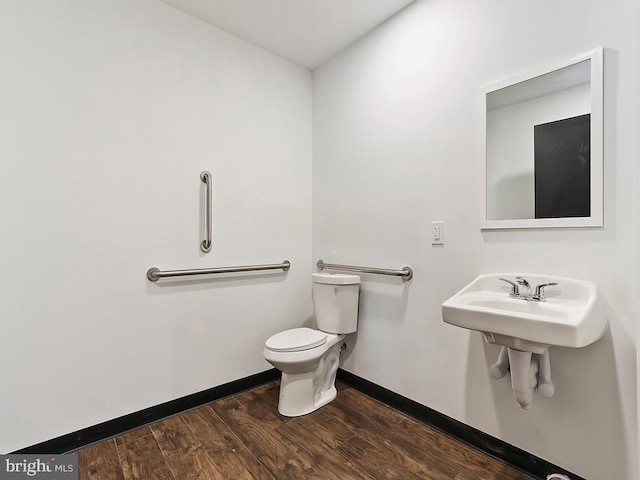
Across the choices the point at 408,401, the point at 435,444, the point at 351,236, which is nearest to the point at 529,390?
the point at 435,444

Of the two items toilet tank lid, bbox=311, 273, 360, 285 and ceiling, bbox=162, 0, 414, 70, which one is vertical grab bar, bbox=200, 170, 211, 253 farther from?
ceiling, bbox=162, 0, 414, 70

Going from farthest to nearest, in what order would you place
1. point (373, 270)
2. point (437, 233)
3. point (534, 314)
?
point (373, 270), point (437, 233), point (534, 314)

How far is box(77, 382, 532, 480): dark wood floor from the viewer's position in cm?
138

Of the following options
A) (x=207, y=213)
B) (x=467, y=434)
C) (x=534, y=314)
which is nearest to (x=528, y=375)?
(x=534, y=314)

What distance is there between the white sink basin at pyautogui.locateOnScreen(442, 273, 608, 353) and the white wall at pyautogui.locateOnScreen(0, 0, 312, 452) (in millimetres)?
1356

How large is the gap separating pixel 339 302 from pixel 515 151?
1.26m

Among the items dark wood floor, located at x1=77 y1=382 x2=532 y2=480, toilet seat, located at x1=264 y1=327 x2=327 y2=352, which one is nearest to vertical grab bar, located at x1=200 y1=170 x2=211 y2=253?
toilet seat, located at x1=264 y1=327 x2=327 y2=352

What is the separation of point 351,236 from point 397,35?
4.09ft

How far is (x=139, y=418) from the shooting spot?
67.1 inches

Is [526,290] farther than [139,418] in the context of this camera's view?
A: No

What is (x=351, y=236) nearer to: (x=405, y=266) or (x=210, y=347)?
(x=405, y=266)

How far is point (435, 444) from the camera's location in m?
1.57

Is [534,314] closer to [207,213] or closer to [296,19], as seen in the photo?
[207,213]

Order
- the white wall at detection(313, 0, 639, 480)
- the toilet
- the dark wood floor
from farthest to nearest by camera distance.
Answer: the toilet, the dark wood floor, the white wall at detection(313, 0, 639, 480)
